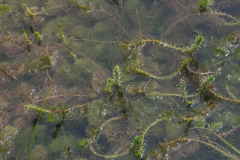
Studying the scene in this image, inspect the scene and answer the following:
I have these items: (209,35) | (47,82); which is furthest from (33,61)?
(209,35)

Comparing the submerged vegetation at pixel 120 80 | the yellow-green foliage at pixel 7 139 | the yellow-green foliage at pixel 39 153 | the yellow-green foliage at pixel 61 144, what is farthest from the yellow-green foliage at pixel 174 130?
the yellow-green foliage at pixel 7 139

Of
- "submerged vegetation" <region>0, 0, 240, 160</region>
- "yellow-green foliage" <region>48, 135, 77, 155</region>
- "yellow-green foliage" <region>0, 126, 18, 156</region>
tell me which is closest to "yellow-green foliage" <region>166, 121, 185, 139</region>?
"submerged vegetation" <region>0, 0, 240, 160</region>

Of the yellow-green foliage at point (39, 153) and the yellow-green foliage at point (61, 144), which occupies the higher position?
→ the yellow-green foliage at point (61, 144)

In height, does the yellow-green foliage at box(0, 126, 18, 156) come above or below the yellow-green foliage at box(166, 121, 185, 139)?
below

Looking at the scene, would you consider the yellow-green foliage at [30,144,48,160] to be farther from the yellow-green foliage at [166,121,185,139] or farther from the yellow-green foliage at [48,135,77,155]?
the yellow-green foliage at [166,121,185,139]

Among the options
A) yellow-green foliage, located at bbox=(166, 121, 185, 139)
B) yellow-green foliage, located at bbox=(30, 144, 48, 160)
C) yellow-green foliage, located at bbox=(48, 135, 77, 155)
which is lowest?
yellow-green foliage, located at bbox=(30, 144, 48, 160)

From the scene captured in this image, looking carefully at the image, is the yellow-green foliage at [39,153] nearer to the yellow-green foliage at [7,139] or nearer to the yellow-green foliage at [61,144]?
the yellow-green foliage at [61,144]

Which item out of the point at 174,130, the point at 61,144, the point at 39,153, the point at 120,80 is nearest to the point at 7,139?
the point at 39,153

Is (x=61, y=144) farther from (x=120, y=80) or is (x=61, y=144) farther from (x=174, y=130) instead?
(x=174, y=130)

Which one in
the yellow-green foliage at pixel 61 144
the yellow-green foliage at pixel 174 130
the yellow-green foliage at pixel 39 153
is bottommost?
the yellow-green foliage at pixel 39 153
